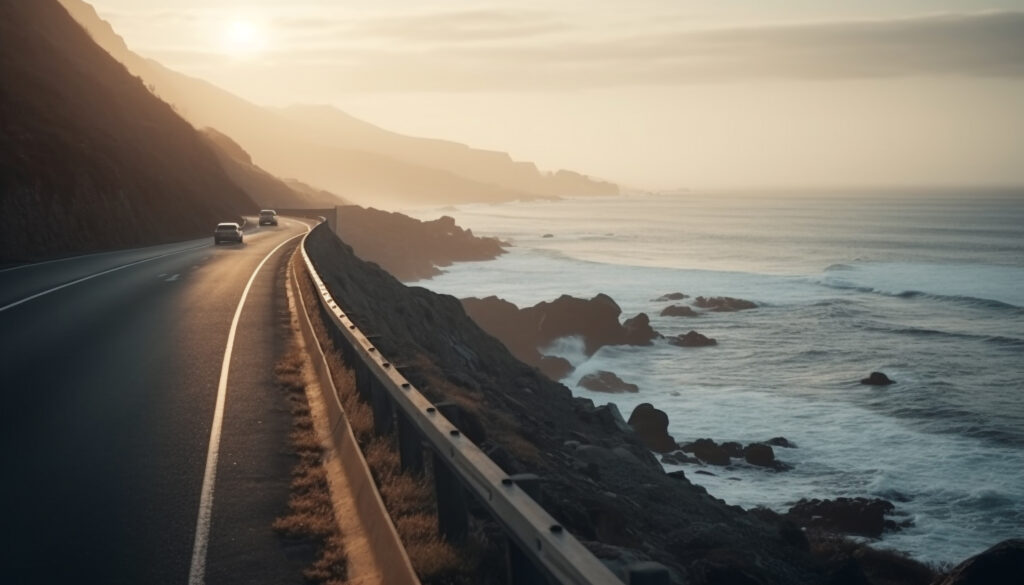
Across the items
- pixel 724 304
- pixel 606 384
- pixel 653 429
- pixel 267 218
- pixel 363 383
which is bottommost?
pixel 724 304

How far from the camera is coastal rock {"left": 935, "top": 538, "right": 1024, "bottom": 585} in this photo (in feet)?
45.9

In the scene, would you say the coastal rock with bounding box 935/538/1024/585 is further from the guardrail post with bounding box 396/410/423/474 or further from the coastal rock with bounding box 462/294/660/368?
the coastal rock with bounding box 462/294/660/368

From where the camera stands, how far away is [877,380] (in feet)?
172

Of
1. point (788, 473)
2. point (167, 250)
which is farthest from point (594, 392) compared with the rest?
point (167, 250)

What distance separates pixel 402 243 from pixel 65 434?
111845 millimetres

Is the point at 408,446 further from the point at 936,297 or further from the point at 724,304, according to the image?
the point at 936,297

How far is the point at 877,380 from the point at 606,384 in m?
13.4

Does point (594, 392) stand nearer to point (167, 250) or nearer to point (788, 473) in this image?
point (788, 473)

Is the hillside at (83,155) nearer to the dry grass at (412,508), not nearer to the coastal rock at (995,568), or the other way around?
the dry grass at (412,508)

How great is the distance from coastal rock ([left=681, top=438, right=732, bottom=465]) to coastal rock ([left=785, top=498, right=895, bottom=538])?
5.67 m

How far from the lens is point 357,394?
11570 millimetres

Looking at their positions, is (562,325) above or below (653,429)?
below

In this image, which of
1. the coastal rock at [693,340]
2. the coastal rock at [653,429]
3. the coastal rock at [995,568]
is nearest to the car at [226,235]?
the coastal rock at [653,429]

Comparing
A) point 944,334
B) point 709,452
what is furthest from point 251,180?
point 709,452
